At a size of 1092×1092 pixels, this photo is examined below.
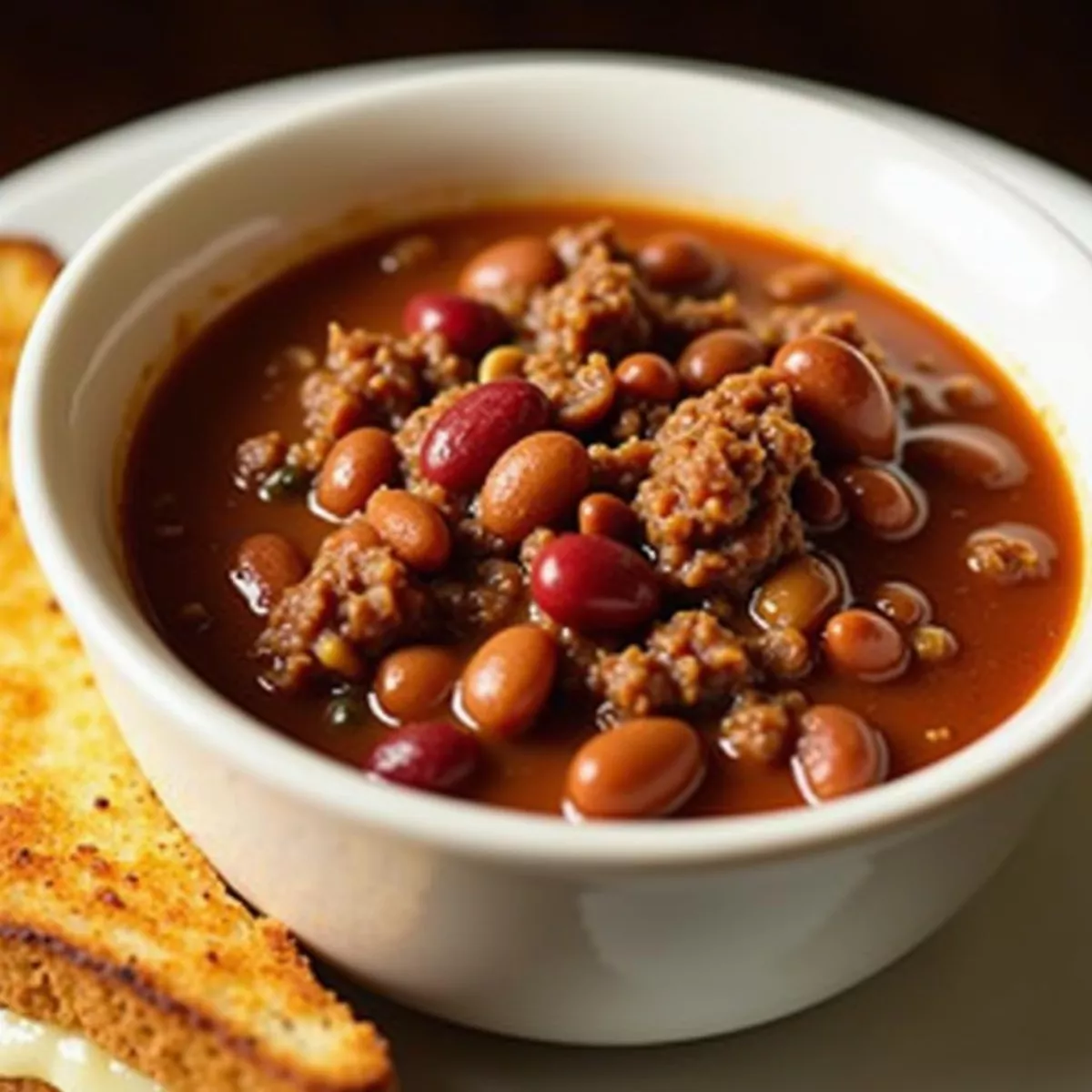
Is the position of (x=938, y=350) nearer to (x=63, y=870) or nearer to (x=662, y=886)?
(x=662, y=886)

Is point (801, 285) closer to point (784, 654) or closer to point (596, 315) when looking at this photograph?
point (596, 315)

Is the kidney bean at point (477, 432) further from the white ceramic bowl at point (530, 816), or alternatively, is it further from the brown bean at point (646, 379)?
the white ceramic bowl at point (530, 816)

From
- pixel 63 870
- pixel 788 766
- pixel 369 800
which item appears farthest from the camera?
pixel 63 870

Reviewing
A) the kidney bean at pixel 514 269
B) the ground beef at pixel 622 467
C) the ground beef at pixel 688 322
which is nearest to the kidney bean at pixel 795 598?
the ground beef at pixel 622 467

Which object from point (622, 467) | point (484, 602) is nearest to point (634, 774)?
point (484, 602)

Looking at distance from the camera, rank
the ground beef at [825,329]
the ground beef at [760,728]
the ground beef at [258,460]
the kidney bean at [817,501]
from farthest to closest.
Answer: the ground beef at [825,329] → the ground beef at [258,460] → the kidney bean at [817,501] → the ground beef at [760,728]

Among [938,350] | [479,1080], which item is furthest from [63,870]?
[938,350]
